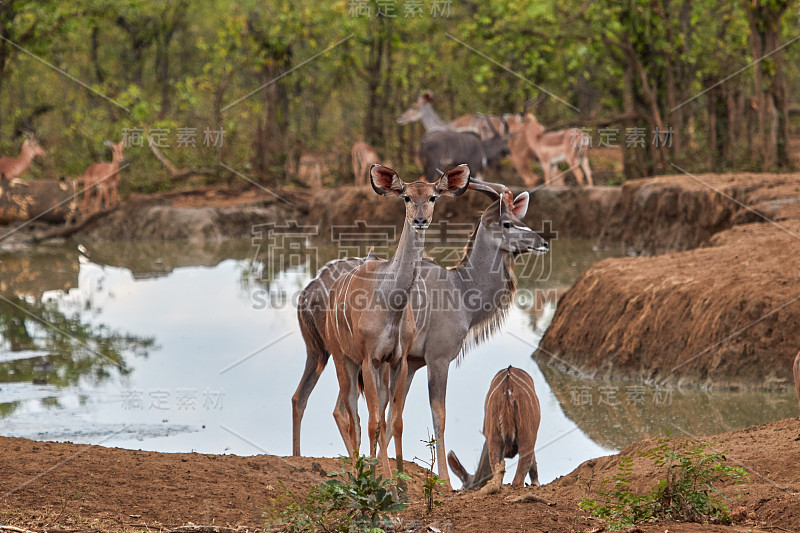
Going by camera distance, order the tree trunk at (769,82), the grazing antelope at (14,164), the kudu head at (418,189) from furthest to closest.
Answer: the grazing antelope at (14,164), the tree trunk at (769,82), the kudu head at (418,189)

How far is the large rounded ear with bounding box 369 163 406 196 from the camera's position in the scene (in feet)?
17.1

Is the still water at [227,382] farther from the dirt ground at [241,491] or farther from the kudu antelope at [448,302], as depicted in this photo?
the dirt ground at [241,491]

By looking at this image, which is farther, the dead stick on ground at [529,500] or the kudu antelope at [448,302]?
the kudu antelope at [448,302]

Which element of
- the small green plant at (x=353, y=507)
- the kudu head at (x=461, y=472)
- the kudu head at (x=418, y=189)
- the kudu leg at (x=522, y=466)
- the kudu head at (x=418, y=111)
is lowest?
the kudu head at (x=461, y=472)

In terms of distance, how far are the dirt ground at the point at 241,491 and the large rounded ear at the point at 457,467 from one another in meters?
0.25

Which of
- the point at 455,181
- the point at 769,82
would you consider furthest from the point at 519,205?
Answer: the point at 769,82

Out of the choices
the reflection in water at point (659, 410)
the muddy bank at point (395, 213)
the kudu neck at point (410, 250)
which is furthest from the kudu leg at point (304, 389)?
the muddy bank at point (395, 213)

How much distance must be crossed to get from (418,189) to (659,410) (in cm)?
369

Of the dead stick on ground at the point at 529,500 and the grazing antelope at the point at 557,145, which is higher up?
the grazing antelope at the point at 557,145

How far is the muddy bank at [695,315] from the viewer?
8.01 m

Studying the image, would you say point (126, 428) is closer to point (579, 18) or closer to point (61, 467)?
point (61, 467)

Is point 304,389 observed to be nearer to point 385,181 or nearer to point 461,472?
point 461,472

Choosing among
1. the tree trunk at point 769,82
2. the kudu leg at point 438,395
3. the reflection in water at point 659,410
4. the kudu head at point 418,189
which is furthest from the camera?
the tree trunk at point 769,82

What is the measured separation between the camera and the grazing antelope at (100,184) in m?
20.0
